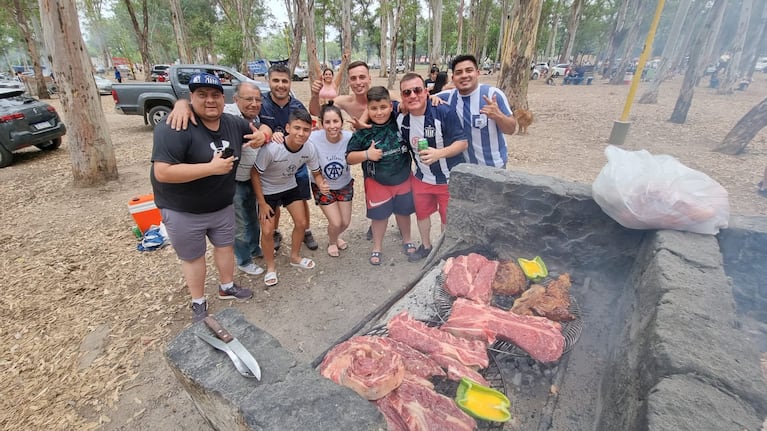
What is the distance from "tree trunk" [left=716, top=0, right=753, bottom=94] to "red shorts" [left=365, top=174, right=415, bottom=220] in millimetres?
18999

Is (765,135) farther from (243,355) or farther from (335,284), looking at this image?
(243,355)

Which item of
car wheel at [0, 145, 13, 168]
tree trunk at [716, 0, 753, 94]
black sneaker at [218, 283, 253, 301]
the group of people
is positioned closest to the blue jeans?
the group of people

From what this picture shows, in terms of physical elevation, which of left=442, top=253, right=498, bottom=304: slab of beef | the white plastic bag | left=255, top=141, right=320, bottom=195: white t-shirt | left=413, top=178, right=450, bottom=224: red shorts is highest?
the white plastic bag

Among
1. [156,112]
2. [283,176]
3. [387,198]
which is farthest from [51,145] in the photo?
[387,198]

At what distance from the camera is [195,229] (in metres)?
2.62

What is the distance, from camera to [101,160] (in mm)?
5926

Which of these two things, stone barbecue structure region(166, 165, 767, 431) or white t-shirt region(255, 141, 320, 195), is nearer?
stone barbecue structure region(166, 165, 767, 431)

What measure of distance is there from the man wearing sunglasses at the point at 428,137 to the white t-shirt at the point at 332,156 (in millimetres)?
664

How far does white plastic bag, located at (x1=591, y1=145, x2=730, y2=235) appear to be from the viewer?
1886 millimetres

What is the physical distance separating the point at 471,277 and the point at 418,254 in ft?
5.37

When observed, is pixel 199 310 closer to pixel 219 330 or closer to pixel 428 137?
pixel 219 330

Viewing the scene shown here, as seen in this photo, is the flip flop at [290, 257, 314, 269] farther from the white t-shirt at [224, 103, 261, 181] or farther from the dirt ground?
the white t-shirt at [224, 103, 261, 181]

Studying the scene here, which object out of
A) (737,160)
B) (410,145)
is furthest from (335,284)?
(737,160)

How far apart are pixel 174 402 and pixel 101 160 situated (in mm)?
5379
